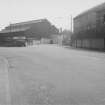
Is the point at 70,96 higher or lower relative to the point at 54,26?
lower

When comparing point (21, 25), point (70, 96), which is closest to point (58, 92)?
point (70, 96)

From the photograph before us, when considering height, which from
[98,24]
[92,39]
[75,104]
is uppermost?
[98,24]

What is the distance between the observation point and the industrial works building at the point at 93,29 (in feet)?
89.9

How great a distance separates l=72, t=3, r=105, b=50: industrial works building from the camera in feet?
89.9

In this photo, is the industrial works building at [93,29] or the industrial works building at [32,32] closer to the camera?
the industrial works building at [93,29]

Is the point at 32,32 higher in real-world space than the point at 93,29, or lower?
higher

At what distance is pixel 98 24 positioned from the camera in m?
30.0

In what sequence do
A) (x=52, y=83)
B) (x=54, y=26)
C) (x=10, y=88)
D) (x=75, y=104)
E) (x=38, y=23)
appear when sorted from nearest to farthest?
(x=75, y=104) < (x=10, y=88) < (x=52, y=83) < (x=38, y=23) < (x=54, y=26)

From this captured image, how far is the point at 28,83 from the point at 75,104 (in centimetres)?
263

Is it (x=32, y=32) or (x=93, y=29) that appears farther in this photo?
(x=32, y=32)

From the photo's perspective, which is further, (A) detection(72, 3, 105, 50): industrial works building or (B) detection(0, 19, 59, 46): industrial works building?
(B) detection(0, 19, 59, 46): industrial works building

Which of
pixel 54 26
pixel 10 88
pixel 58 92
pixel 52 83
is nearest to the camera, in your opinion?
pixel 58 92

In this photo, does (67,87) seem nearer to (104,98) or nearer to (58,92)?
(58,92)

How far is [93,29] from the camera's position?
29312 millimetres
